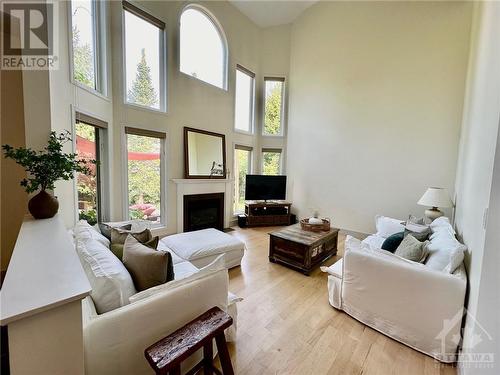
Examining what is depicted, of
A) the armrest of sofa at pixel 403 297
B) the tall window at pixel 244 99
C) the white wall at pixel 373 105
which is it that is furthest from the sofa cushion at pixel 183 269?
the tall window at pixel 244 99

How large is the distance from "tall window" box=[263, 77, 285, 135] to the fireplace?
7.63ft

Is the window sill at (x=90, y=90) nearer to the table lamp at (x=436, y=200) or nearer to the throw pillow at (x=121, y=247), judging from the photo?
the throw pillow at (x=121, y=247)

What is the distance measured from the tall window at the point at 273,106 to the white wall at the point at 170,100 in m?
0.23

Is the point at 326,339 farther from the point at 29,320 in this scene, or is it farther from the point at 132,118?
the point at 132,118

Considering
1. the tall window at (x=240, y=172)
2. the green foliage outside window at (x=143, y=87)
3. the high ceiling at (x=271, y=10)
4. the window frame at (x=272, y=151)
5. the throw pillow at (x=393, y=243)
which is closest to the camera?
the throw pillow at (x=393, y=243)

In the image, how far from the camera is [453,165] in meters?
3.71

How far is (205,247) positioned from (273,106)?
4.44m

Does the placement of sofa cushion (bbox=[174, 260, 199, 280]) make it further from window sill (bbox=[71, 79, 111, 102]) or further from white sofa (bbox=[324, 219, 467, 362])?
window sill (bbox=[71, 79, 111, 102])

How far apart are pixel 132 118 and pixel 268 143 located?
3.36 meters

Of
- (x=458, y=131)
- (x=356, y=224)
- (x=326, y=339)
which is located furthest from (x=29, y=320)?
(x=458, y=131)

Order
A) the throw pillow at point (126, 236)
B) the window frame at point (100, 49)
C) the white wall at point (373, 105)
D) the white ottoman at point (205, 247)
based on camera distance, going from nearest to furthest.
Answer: the throw pillow at point (126, 236) → the white ottoman at point (205, 247) → the window frame at point (100, 49) → the white wall at point (373, 105)

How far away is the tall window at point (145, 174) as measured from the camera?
3650mm

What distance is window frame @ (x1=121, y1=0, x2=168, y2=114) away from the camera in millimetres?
3365

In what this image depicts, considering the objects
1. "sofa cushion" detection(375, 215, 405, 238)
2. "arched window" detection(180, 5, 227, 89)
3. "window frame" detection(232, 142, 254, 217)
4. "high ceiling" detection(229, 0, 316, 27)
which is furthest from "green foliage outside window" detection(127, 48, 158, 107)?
"sofa cushion" detection(375, 215, 405, 238)
